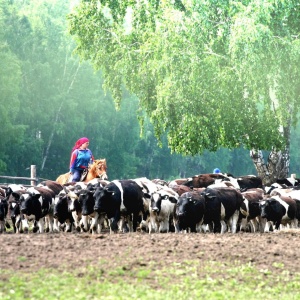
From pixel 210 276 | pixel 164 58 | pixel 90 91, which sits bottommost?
pixel 210 276

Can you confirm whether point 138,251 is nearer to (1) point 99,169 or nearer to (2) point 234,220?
(2) point 234,220

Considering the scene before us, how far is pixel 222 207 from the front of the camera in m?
24.8

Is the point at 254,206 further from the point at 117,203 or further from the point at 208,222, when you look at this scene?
the point at 117,203

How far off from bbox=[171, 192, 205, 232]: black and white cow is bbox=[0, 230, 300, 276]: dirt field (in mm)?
4072

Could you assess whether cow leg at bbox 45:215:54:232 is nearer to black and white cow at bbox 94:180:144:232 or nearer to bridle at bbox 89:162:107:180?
black and white cow at bbox 94:180:144:232

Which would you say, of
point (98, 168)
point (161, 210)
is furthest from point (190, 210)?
point (98, 168)

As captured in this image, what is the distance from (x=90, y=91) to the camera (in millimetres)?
82062

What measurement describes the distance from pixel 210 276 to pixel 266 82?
18836 mm

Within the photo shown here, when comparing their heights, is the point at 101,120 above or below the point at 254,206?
above

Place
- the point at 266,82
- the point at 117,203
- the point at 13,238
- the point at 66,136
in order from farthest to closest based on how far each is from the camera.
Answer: the point at 66,136 < the point at 266,82 < the point at 117,203 < the point at 13,238

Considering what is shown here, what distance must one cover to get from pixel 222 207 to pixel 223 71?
9671 millimetres

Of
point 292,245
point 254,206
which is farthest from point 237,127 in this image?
point 292,245

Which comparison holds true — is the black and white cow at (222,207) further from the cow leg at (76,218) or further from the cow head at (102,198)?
the cow leg at (76,218)

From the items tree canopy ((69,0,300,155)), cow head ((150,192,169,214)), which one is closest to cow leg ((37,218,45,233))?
cow head ((150,192,169,214))
